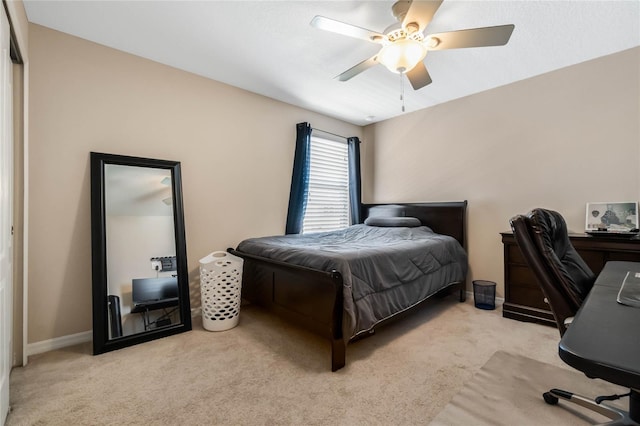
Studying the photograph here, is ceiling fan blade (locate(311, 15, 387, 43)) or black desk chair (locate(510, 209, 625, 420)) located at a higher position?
ceiling fan blade (locate(311, 15, 387, 43))

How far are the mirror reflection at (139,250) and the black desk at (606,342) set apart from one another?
2740 mm

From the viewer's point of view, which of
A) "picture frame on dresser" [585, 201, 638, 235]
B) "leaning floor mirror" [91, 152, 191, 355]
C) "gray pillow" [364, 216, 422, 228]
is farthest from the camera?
"gray pillow" [364, 216, 422, 228]

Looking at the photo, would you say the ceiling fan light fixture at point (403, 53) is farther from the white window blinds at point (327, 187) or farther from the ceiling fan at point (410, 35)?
the white window blinds at point (327, 187)

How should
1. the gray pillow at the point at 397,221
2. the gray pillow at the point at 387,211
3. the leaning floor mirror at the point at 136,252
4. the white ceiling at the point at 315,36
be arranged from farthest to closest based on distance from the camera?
the gray pillow at the point at 387,211 < the gray pillow at the point at 397,221 < the leaning floor mirror at the point at 136,252 < the white ceiling at the point at 315,36

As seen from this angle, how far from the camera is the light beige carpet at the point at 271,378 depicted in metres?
1.54

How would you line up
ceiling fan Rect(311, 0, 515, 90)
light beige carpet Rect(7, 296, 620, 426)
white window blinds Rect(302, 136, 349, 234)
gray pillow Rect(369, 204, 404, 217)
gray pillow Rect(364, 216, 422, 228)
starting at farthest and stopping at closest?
white window blinds Rect(302, 136, 349, 234) → gray pillow Rect(369, 204, 404, 217) → gray pillow Rect(364, 216, 422, 228) → ceiling fan Rect(311, 0, 515, 90) → light beige carpet Rect(7, 296, 620, 426)

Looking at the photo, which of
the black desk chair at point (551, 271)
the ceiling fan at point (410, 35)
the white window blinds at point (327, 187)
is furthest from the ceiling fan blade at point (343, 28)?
the white window blinds at point (327, 187)

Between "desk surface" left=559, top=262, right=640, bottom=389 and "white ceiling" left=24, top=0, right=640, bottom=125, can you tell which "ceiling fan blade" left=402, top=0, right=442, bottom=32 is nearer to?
"white ceiling" left=24, top=0, right=640, bottom=125

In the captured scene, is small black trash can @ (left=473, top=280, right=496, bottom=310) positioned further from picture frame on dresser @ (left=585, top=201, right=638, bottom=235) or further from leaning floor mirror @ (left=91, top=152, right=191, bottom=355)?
leaning floor mirror @ (left=91, top=152, right=191, bottom=355)

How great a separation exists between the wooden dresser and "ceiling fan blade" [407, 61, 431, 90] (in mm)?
1566

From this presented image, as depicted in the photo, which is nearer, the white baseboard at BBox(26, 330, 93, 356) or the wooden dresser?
the white baseboard at BBox(26, 330, 93, 356)

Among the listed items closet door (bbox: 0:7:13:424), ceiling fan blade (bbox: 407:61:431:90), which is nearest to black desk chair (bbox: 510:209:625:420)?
ceiling fan blade (bbox: 407:61:431:90)

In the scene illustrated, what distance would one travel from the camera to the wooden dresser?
233cm

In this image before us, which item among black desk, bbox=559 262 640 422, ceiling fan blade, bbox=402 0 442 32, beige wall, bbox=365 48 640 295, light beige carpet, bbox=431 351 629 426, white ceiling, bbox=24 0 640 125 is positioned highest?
white ceiling, bbox=24 0 640 125
